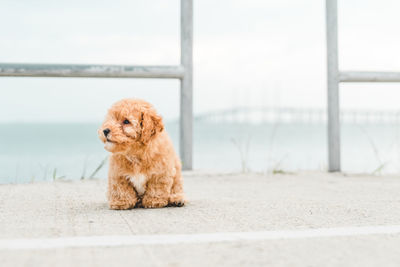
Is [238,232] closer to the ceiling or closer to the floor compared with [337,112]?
closer to the floor

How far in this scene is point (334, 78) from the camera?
13.1 feet

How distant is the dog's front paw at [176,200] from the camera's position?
2.16 meters

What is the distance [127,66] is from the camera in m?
3.61

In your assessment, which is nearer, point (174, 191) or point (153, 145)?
point (153, 145)

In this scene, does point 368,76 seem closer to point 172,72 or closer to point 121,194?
point 172,72

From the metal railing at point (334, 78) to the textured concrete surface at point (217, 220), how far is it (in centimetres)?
78

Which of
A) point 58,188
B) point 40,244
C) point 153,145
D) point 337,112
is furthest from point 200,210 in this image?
point 337,112

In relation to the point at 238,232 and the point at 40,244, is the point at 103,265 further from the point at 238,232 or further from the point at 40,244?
the point at 238,232

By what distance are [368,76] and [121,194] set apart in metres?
2.82

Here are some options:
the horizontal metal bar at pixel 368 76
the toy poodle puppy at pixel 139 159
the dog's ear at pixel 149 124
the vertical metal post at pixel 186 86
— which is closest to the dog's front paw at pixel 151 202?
the toy poodle puppy at pixel 139 159

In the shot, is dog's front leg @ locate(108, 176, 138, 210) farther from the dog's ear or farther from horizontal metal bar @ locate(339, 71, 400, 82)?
horizontal metal bar @ locate(339, 71, 400, 82)

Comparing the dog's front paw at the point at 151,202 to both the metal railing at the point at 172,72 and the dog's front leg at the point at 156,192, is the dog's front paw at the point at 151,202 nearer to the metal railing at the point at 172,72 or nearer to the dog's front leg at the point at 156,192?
the dog's front leg at the point at 156,192

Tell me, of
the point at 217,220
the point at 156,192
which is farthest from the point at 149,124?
the point at 217,220

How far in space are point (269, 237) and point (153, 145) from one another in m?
0.72
